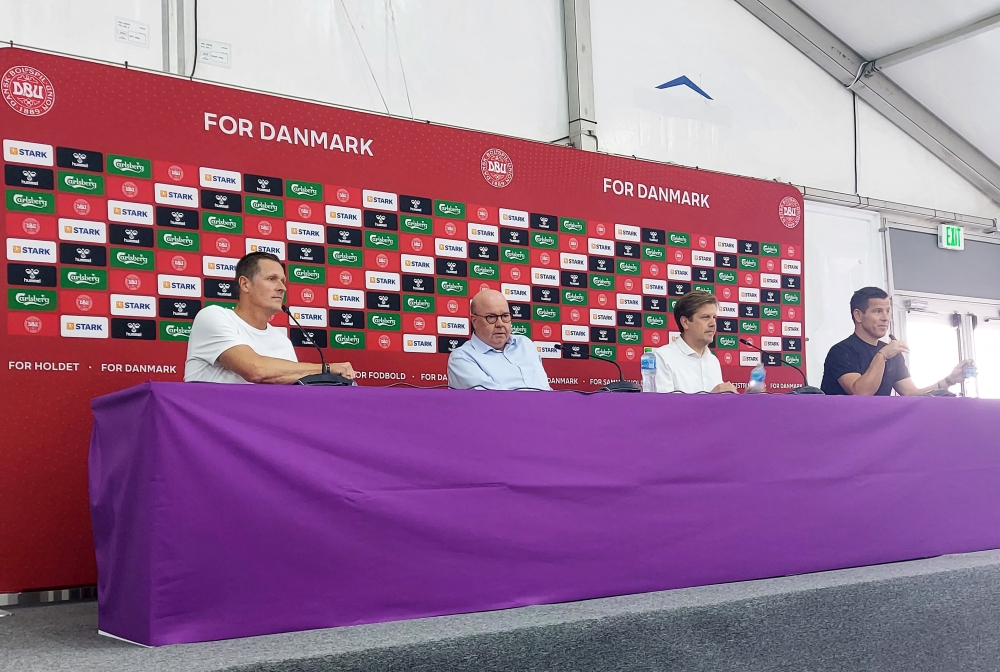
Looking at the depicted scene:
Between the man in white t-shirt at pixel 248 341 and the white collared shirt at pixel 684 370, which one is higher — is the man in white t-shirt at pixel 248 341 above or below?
above

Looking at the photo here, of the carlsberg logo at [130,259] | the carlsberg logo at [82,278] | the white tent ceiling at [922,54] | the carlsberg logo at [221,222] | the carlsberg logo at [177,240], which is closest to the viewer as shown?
the carlsberg logo at [82,278]

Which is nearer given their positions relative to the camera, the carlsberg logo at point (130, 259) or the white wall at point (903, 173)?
the carlsberg logo at point (130, 259)

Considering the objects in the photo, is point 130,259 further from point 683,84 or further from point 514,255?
point 683,84

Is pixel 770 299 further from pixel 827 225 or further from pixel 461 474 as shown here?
pixel 461 474

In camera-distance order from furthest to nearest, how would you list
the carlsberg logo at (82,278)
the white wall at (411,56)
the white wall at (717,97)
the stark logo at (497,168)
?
the white wall at (717,97) → the stark logo at (497,168) → the white wall at (411,56) → the carlsberg logo at (82,278)

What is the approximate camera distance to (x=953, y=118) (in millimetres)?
6035

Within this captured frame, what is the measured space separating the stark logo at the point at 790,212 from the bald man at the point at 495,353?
221 centimetres

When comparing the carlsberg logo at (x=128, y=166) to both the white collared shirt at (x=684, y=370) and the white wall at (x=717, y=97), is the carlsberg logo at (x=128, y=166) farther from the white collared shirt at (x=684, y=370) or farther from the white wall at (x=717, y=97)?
the white wall at (x=717, y=97)

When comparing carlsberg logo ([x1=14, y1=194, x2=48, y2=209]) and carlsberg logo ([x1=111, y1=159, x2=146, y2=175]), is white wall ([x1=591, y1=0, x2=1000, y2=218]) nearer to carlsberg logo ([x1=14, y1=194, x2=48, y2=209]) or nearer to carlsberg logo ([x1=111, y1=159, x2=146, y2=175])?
carlsberg logo ([x1=111, y1=159, x2=146, y2=175])

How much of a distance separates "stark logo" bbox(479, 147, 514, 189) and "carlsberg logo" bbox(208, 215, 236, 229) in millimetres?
1110

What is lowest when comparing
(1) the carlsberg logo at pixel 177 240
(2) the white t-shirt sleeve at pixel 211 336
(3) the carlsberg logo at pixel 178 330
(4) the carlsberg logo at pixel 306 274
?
(2) the white t-shirt sleeve at pixel 211 336

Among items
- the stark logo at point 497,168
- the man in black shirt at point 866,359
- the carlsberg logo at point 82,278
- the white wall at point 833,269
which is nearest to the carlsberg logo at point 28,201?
the carlsberg logo at point 82,278

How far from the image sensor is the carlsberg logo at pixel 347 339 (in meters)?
3.43

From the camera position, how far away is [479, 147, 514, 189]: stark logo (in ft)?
12.8
